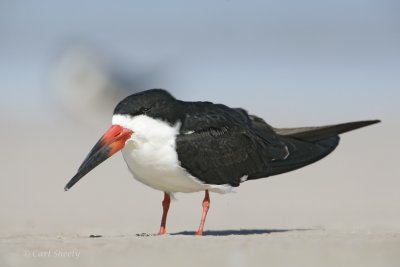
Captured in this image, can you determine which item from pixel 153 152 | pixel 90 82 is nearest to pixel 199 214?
pixel 153 152

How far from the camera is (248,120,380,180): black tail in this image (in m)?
7.75

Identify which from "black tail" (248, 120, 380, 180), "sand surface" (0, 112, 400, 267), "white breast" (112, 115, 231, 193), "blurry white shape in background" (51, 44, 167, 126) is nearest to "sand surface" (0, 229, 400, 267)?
"sand surface" (0, 112, 400, 267)

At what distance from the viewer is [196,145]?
274 inches

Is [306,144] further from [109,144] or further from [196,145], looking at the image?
[109,144]

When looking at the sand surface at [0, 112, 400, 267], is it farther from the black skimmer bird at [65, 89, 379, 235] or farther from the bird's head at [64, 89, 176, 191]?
the bird's head at [64, 89, 176, 191]

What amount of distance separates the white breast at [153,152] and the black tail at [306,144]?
1.07m

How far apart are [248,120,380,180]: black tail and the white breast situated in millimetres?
1074

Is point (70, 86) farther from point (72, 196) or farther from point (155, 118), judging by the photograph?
point (155, 118)

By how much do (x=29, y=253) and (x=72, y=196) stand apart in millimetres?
6521

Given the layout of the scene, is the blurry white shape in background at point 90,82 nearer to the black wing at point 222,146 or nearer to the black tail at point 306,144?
the black tail at point 306,144

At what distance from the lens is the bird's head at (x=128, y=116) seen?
661 cm

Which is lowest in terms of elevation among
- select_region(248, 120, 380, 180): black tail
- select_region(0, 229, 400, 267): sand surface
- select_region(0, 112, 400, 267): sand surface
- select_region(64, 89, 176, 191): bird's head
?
select_region(0, 112, 400, 267): sand surface

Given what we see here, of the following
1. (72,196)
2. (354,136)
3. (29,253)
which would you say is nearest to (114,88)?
(354,136)

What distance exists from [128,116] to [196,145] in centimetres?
60
